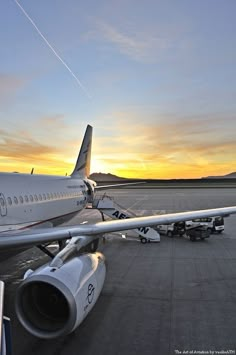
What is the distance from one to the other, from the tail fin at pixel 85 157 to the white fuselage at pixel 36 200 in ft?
7.54

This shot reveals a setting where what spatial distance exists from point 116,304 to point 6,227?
3654mm

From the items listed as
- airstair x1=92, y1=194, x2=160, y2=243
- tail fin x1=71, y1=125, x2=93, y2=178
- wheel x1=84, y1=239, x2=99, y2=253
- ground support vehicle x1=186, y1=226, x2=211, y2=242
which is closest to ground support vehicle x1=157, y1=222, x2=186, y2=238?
ground support vehicle x1=186, y1=226, x2=211, y2=242

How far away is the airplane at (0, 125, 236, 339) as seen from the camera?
6023 mm

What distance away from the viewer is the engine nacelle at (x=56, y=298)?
5.88m

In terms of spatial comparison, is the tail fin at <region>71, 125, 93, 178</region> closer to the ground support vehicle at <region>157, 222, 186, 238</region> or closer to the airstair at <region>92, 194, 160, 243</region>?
the airstair at <region>92, 194, 160, 243</region>

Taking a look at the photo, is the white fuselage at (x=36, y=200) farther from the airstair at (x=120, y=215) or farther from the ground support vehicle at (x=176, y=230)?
the ground support vehicle at (x=176, y=230)

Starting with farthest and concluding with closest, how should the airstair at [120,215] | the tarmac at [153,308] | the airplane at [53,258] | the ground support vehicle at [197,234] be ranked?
1. the ground support vehicle at [197,234]
2. the airstair at [120,215]
3. the tarmac at [153,308]
4. the airplane at [53,258]

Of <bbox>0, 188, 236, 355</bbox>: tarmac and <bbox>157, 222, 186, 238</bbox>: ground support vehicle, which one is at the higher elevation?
<bbox>157, 222, 186, 238</bbox>: ground support vehicle

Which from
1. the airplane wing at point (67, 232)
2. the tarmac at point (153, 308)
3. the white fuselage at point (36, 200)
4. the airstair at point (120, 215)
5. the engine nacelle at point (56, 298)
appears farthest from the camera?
the airstair at point (120, 215)

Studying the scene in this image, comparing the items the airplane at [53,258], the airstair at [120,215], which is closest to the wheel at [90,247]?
the airplane at [53,258]

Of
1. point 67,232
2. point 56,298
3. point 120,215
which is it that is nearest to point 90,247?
point 67,232

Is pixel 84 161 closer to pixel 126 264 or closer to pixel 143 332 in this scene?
pixel 126 264

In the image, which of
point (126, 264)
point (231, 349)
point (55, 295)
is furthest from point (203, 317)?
point (126, 264)

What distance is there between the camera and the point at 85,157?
2106cm
